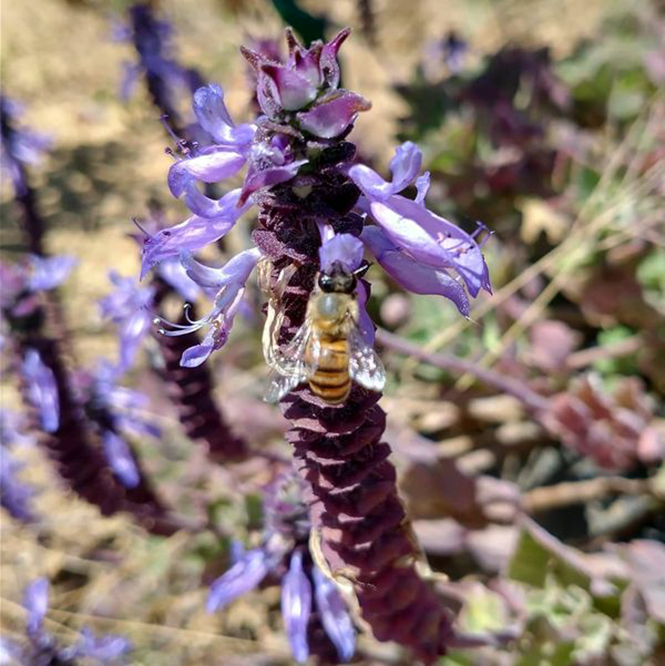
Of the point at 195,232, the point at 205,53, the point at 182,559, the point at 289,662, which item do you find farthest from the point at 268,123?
the point at 205,53

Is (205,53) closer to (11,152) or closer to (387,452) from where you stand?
(11,152)

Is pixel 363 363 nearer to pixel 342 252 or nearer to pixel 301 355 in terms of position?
pixel 301 355

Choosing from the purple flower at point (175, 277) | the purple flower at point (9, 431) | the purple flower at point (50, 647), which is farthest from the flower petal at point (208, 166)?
the purple flower at point (9, 431)

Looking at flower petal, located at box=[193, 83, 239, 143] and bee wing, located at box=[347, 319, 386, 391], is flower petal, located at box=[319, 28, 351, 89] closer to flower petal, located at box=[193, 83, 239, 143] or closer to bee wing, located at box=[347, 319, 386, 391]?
flower petal, located at box=[193, 83, 239, 143]

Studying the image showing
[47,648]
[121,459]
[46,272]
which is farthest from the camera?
[121,459]

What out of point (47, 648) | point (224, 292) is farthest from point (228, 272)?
point (47, 648)

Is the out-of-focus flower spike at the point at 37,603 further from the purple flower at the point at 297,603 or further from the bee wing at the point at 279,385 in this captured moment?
the bee wing at the point at 279,385

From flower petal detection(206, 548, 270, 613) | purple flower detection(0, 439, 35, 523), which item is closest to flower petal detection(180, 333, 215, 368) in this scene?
flower petal detection(206, 548, 270, 613)

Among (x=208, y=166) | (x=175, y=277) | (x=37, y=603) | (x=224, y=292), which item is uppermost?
(x=175, y=277)
